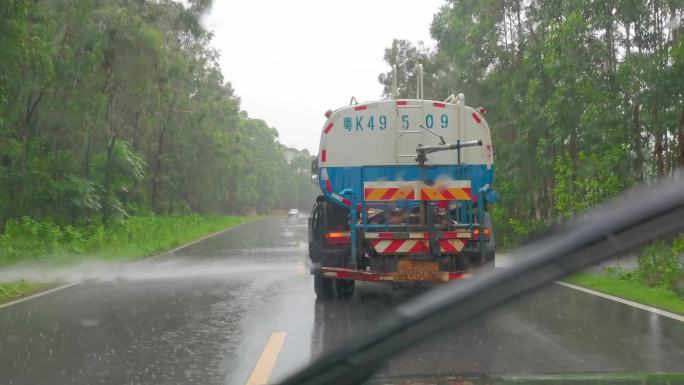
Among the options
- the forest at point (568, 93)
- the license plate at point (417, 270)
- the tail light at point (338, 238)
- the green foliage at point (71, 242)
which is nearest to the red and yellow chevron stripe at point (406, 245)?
the license plate at point (417, 270)

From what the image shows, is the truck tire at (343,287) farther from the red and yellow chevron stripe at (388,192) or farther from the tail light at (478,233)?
the tail light at (478,233)

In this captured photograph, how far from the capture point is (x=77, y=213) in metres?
22.6

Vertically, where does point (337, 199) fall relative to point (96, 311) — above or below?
above

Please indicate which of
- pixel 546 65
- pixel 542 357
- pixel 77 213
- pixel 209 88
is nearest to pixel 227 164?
pixel 209 88

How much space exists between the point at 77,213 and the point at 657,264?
62.4 feet

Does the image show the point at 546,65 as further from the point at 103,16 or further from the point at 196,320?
the point at 103,16

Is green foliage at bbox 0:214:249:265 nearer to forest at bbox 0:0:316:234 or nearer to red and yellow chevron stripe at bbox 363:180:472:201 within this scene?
forest at bbox 0:0:316:234

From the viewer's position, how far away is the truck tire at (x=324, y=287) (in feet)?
31.3

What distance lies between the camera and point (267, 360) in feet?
19.2

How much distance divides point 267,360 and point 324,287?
3.72 meters

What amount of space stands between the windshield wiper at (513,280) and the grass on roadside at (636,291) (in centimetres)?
644

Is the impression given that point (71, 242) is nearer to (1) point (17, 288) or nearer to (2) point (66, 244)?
(2) point (66, 244)

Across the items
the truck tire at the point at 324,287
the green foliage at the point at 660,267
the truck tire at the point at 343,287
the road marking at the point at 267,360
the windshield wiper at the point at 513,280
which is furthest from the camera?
the green foliage at the point at 660,267

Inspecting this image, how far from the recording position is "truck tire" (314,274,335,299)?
9.53 metres
